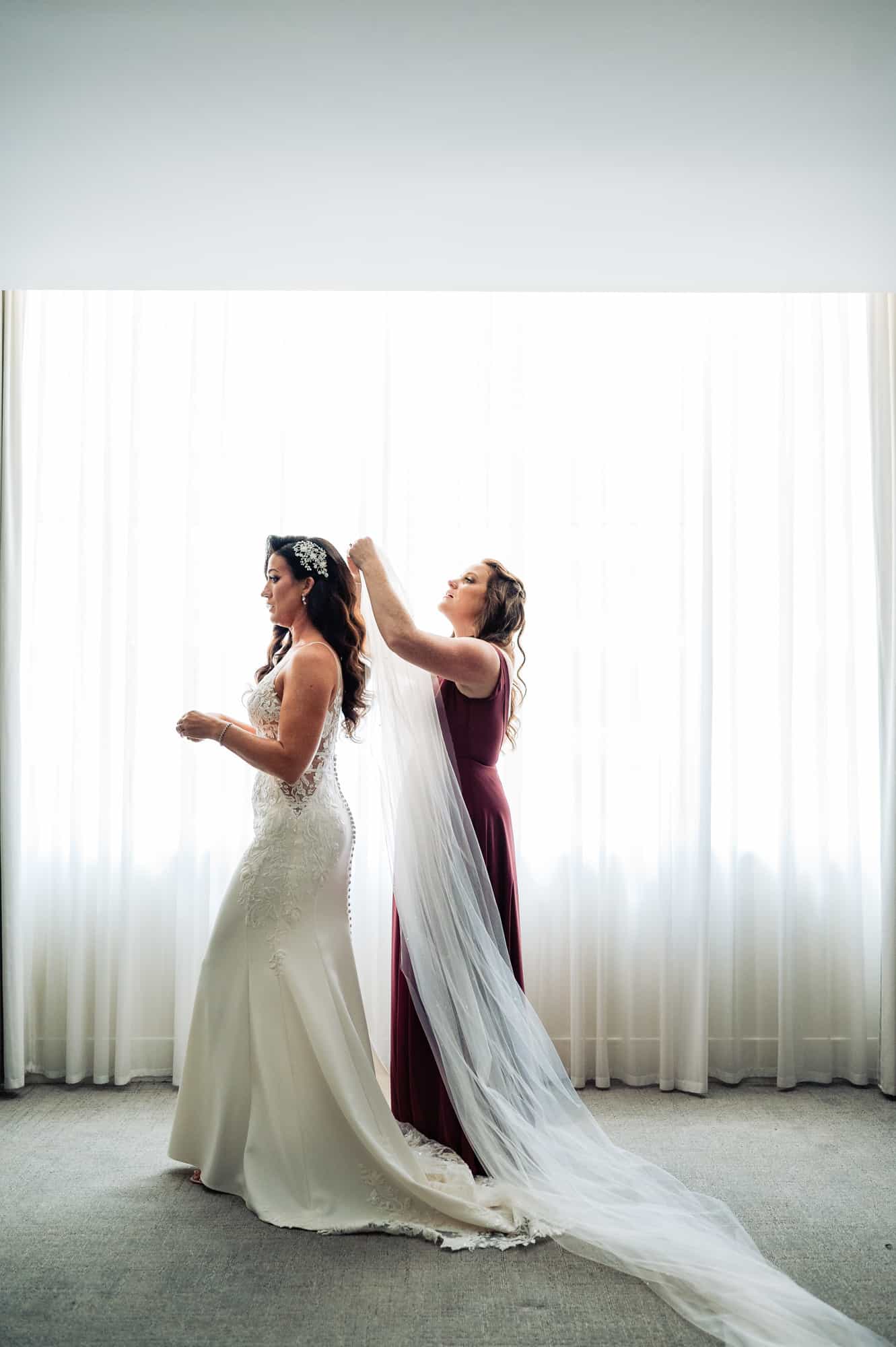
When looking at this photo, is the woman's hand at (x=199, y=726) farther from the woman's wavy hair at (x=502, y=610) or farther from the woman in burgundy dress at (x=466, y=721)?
the woman's wavy hair at (x=502, y=610)

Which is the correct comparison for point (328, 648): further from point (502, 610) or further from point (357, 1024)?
point (357, 1024)

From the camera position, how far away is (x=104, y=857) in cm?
380

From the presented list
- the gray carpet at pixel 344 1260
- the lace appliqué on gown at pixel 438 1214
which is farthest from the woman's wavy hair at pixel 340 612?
the gray carpet at pixel 344 1260

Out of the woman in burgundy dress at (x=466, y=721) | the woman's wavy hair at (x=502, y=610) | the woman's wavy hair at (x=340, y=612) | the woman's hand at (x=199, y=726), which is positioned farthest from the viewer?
the woman's wavy hair at (x=502, y=610)

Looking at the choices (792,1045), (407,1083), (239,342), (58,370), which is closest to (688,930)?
(792,1045)

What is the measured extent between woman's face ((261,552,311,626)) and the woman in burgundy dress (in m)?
0.19

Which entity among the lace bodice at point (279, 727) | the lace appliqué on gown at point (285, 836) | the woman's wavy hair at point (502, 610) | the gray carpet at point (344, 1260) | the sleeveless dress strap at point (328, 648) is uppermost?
the woman's wavy hair at point (502, 610)

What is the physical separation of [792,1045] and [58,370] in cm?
386

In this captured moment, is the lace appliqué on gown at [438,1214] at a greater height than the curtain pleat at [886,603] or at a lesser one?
lesser

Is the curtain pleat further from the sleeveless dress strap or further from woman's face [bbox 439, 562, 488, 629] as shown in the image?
the sleeveless dress strap

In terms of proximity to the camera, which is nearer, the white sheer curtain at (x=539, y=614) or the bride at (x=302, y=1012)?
the bride at (x=302, y=1012)

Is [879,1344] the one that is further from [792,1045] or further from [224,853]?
[224,853]

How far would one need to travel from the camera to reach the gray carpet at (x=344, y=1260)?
216 cm

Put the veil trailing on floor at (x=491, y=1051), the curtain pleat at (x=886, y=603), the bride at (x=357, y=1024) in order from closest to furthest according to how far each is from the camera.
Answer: the veil trailing on floor at (x=491, y=1051) < the bride at (x=357, y=1024) < the curtain pleat at (x=886, y=603)
